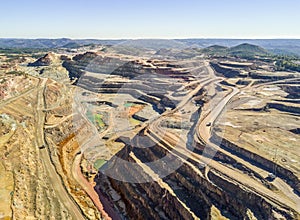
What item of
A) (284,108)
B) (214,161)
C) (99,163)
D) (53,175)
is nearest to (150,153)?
(99,163)

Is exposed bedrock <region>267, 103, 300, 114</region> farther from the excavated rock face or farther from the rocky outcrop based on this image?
the excavated rock face

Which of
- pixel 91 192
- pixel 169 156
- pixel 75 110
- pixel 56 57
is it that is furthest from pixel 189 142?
pixel 56 57

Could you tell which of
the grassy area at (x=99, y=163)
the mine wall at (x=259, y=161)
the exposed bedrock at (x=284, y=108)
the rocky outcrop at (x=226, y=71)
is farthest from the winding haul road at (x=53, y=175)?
the rocky outcrop at (x=226, y=71)

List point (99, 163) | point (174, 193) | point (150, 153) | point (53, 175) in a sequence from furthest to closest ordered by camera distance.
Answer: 1. point (99, 163)
2. point (150, 153)
3. point (53, 175)
4. point (174, 193)

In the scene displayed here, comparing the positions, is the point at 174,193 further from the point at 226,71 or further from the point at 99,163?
the point at 226,71

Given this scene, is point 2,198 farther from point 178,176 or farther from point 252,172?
point 252,172

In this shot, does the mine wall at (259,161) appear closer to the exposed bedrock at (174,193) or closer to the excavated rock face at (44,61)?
the exposed bedrock at (174,193)

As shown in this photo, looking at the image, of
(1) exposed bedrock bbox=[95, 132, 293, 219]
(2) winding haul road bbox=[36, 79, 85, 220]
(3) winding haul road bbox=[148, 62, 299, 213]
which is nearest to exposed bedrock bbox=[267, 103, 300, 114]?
(3) winding haul road bbox=[148, 62, 299, 213]

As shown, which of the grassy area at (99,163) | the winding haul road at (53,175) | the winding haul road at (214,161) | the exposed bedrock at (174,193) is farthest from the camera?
the grassy area at (99,163)
